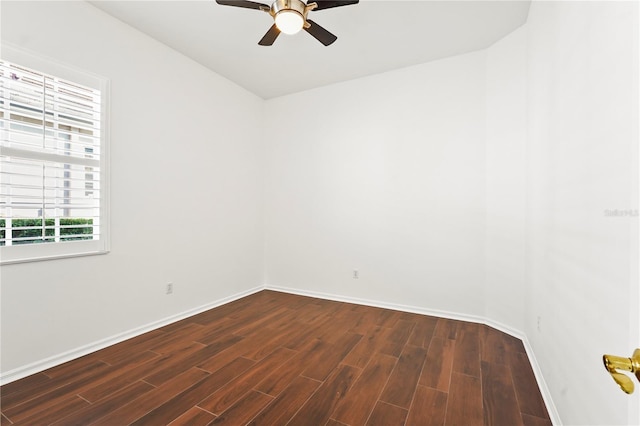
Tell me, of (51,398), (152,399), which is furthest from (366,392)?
(51,398)

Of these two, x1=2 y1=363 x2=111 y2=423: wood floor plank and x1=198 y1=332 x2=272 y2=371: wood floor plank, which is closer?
x1=2 y1=363 x2=111 y2=423: wood floor plank

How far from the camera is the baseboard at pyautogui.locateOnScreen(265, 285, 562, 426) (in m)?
1.74

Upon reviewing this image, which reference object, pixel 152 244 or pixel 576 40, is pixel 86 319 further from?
pixel 576 40

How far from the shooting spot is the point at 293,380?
6.58 feet

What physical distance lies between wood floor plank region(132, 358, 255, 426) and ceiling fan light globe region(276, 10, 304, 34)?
8.26 feet

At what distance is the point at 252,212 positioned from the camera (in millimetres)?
4266

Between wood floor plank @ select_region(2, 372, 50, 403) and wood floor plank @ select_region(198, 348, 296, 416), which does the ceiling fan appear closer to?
wood floor plank @ select_region(198, 348, 296, 416)

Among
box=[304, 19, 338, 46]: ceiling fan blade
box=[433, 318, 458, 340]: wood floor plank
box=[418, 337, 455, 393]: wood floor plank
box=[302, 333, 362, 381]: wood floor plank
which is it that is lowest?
box=[302, 333, 362, 381]: wood floor plank

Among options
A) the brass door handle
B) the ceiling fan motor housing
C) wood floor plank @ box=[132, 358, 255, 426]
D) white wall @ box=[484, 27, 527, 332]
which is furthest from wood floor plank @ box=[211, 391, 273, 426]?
the ceiling fan motor housing

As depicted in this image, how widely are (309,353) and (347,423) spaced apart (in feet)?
2.77

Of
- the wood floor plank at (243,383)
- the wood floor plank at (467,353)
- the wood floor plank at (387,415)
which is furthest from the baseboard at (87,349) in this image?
the wood floor plank at (467,353)

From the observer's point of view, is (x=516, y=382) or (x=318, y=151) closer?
(x=516, y=382)

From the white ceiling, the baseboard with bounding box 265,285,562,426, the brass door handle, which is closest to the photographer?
the brass door handle

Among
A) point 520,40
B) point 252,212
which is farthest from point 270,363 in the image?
point 520,40
